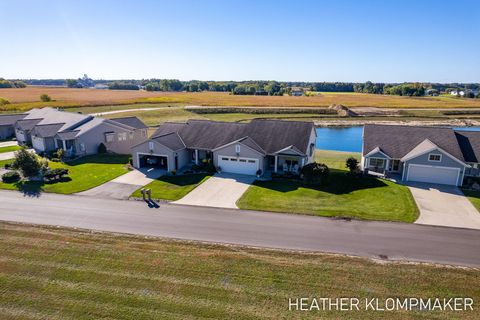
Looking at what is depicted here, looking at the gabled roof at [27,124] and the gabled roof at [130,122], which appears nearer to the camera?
the gabled roof at [130,122]

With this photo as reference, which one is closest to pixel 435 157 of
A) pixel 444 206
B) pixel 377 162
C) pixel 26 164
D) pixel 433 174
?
pixel 433 174

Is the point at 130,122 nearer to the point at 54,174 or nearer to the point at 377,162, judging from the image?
the point at 54,174

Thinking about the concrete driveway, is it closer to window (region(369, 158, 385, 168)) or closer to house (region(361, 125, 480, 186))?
house (region(361, 125, 480, 186))

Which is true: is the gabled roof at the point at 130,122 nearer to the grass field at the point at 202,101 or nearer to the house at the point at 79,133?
the house at the point at 79,133

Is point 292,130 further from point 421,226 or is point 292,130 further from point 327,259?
point 327,259

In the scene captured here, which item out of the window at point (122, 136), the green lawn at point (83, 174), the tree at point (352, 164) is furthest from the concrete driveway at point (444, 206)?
the window at point (122, 136)

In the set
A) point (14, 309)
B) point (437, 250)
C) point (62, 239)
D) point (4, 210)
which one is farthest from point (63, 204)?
point (437, 250)

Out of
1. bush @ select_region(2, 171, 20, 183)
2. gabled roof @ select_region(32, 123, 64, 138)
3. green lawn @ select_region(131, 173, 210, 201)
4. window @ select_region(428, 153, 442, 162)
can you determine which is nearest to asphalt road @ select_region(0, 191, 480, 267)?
green lawn @ select_region(131, 173, 210, 201)
